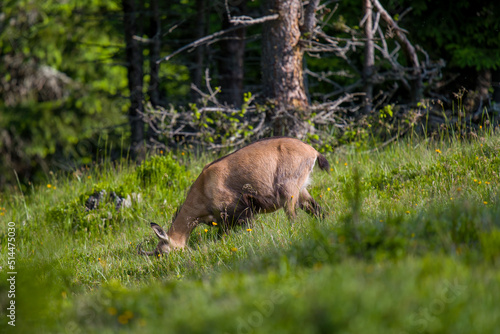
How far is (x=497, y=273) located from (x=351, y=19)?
911 centimetres

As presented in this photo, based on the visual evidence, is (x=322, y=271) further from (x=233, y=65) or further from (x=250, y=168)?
(x=233, y=65)

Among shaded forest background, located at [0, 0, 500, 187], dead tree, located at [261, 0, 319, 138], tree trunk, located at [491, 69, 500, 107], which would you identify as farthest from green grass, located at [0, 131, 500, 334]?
tree trunk, located at [491, 69, 500, 107]

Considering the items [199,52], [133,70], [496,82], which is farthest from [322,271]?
[133,70]

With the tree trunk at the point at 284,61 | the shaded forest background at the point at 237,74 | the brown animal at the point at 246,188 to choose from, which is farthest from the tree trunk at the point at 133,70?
the brown animal at the point at 246,188

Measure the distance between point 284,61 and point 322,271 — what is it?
19.8 ft

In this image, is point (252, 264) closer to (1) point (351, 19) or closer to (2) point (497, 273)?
(2) point (497, 273)

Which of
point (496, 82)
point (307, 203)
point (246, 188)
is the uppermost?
point (496, 82)

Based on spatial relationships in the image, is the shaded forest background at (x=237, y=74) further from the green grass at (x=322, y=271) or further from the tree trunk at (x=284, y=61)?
the green grass at (x=322, y=271)

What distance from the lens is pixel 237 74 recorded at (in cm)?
1237

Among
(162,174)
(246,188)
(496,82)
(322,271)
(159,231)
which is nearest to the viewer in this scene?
(322,271)

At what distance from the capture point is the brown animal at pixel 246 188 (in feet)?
19.5

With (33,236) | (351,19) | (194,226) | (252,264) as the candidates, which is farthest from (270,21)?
(252,264)

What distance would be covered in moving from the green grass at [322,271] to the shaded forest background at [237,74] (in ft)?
7.01

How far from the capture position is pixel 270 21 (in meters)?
8.51
